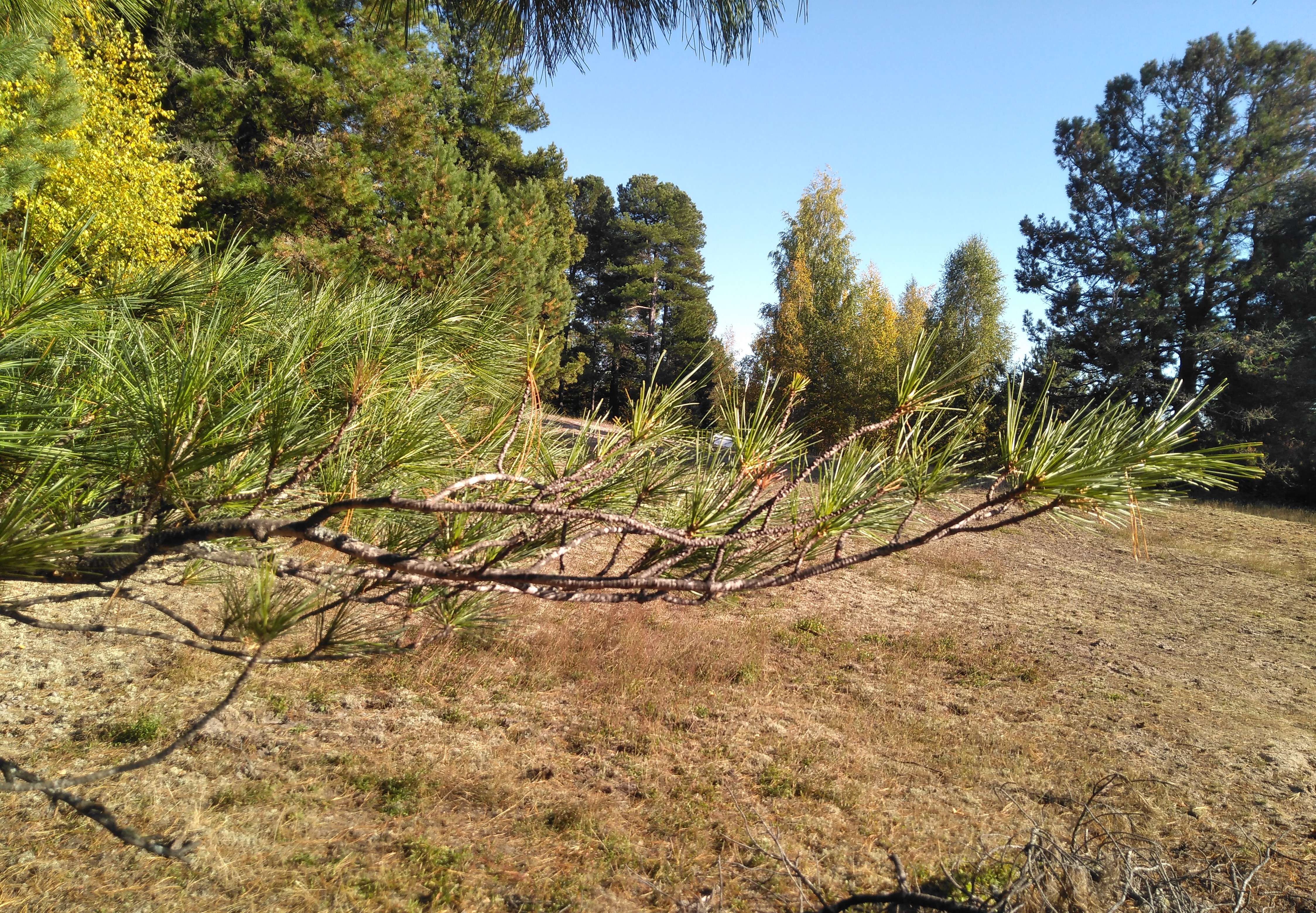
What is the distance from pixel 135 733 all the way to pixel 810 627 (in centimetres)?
438

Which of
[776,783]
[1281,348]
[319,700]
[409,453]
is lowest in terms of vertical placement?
[776,783]

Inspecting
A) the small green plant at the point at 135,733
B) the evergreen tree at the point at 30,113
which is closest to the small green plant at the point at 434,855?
the small green plant at the point at 135,733

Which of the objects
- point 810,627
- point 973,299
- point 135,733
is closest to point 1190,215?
point 973,299

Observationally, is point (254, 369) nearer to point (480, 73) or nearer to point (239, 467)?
point (239, 467)

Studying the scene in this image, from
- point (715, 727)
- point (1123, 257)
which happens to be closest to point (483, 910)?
point (715, 727)

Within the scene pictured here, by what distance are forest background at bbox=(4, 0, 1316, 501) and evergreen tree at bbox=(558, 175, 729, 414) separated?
13 cm

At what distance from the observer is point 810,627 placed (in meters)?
5.59

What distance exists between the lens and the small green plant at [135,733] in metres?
3.06

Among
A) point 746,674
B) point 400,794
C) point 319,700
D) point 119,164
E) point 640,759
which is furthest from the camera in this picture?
point 119,164

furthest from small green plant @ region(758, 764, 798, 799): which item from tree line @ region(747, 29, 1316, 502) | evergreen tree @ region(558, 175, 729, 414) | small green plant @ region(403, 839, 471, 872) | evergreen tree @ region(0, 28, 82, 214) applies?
evergreen tree @ region(558, 175, 729, 414)

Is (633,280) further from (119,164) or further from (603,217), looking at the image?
(119,164)

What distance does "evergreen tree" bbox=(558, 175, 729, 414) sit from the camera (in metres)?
25.6

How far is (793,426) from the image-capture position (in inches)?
55.6

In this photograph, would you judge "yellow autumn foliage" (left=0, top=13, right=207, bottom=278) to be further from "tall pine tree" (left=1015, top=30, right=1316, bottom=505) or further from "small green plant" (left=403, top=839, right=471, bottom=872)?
"tall pine tree" (left=1015, top=30, right=1316, bottom=505)
